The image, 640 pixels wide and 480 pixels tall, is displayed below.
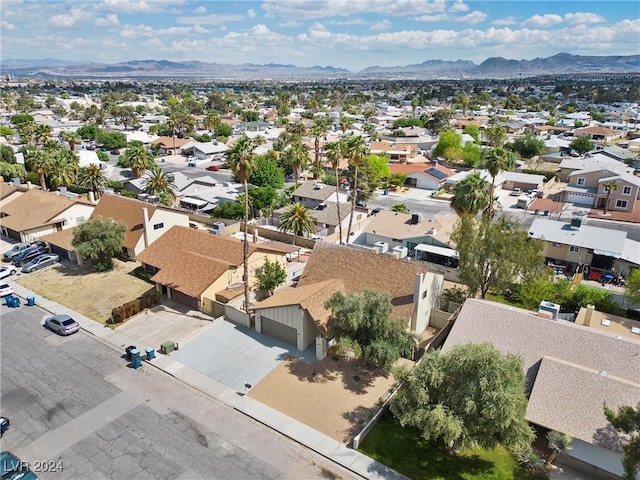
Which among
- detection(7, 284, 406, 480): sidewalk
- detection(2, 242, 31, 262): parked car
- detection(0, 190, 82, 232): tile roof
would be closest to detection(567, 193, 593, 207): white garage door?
detection(7, 284, 406, 480): sidewalk

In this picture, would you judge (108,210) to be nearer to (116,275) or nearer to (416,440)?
(116,275)

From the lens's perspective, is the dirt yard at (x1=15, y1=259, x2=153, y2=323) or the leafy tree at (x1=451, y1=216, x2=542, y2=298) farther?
the dirt yard at (x1=15, y1=259, x2=153, y2=323)

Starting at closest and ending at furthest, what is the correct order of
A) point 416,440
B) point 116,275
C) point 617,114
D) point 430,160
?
point 416,440 < point 116,275 < point 430,160 < point 617,114

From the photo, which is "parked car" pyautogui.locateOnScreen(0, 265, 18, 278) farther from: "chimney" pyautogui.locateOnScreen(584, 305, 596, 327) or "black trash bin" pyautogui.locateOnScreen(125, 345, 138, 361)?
"chimney" pyautogui.locateOnScreen(584, 305, 596, 327)

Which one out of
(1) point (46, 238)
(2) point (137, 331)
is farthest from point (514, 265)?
(1) point (46, 238)

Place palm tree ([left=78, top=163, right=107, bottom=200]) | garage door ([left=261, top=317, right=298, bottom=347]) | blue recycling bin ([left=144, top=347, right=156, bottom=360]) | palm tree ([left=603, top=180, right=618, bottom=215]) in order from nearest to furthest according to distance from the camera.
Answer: blue recycling bin ([left=144, top=347, right=156, bottom=360])
garage door ([left=261, top=317, right=298, bottom=347])
palm tree ([left=78, top=163, right=107, bottom=200])
palm tree ([left=603, top=180, right=618, bottom=215])

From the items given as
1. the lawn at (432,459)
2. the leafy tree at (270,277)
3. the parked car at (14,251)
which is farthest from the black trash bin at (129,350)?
the parked car at (14,251)

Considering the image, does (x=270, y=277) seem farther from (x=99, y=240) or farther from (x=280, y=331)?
(x=99, y=240)

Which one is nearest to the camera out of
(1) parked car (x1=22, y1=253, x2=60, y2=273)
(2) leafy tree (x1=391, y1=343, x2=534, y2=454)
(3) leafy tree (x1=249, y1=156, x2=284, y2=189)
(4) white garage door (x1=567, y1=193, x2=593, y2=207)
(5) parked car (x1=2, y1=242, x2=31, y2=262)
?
(2) leafy tree (x1=391, y1=343, x2=534, y2=454)
